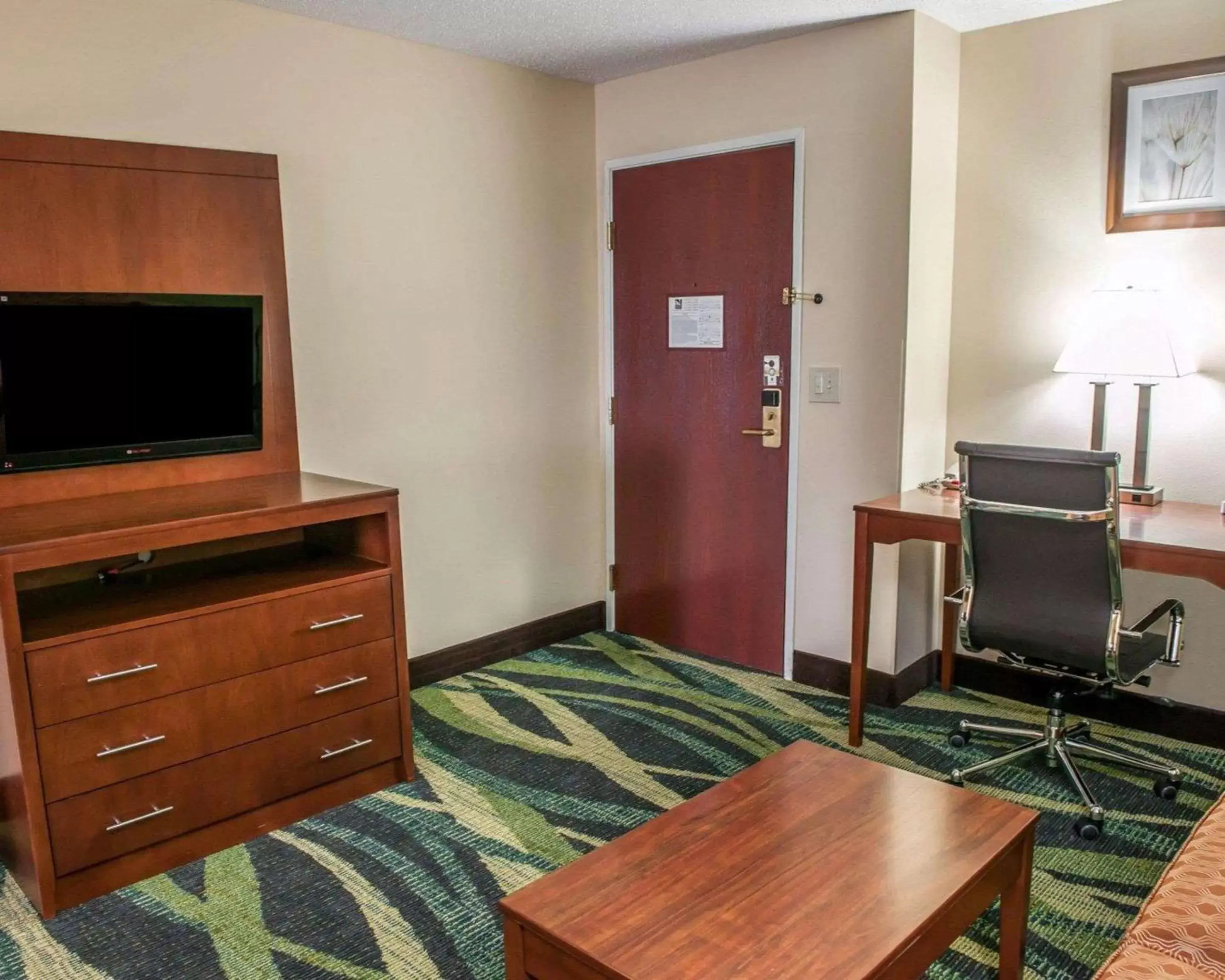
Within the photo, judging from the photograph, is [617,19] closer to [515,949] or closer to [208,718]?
[208,718]

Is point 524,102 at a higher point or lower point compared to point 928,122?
higher

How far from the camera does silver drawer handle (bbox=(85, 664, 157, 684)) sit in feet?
7.14

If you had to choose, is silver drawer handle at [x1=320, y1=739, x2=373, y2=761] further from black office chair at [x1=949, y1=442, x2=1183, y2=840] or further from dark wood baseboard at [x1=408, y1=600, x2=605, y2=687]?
black office chair at [x1=949, y1=442, x2=1183, y2=840]

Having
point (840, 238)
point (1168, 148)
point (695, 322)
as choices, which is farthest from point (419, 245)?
point (1168, 148)

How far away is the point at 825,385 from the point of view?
330 cm

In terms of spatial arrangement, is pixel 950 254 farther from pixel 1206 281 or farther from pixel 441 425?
pixel 441 425

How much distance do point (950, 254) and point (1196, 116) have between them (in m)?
0.79

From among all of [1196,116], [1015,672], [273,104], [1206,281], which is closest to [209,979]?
[273,104]

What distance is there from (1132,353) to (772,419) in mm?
1169

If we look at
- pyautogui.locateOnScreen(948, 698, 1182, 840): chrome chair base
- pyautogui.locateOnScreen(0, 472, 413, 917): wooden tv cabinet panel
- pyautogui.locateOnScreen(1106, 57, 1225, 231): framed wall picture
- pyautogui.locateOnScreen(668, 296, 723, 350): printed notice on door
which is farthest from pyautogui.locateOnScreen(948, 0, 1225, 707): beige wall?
pyautogui.locateOnScreen(0, 472, 413, 917): wooden tv cabinet panel

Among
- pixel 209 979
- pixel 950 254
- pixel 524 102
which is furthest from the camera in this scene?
pixel 524 102

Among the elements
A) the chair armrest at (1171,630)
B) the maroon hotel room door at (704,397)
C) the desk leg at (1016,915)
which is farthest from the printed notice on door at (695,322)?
the desk leg at (1016,915)

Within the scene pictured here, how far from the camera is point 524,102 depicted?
3592 mm

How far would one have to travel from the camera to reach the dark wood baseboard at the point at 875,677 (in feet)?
10.7
